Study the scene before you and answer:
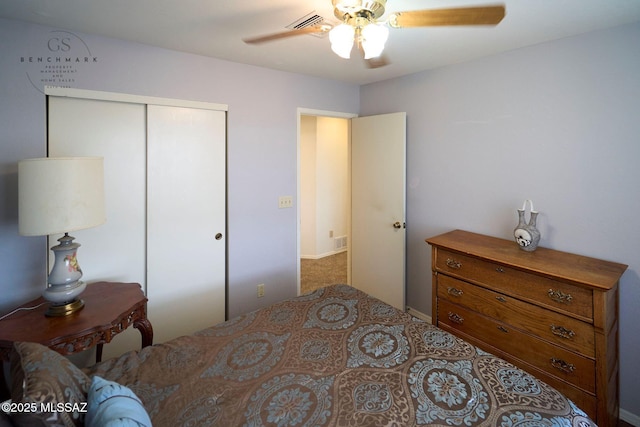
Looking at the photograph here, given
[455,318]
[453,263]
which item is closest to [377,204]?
[453,263]

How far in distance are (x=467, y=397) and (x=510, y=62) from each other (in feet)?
7.75

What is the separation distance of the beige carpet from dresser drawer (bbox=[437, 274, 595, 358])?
6.34ft

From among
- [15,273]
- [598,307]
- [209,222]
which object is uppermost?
[209,222]

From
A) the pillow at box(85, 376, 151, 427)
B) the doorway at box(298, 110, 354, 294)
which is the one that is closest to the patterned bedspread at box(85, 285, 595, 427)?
the pillow at box(85, 376, 151, 427)

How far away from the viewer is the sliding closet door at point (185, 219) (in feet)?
7.86

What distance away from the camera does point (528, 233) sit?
211 centimetres

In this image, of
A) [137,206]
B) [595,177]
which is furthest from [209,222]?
[595,177]

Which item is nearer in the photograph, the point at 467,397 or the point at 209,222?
the point at 467,397

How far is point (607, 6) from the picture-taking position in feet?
5.39

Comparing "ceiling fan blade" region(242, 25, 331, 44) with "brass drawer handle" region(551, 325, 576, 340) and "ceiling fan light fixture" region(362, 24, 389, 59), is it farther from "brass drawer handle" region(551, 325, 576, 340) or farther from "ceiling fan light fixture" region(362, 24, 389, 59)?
"brass drawer handle" region(551, 325, 576, 340)

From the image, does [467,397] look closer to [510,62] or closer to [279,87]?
[510,62]

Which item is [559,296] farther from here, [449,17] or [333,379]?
[449,17]

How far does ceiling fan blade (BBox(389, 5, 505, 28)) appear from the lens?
1.29 meters

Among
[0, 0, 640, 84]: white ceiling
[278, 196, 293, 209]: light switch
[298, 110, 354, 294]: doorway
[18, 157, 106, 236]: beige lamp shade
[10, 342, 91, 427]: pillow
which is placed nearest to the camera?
[10, 342, 91, 427]: pillow
